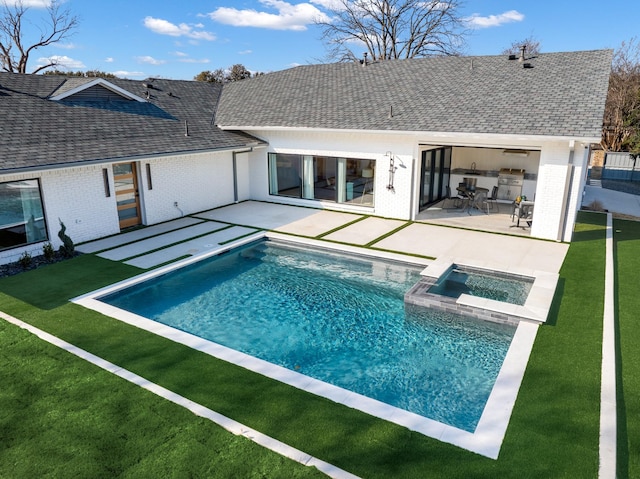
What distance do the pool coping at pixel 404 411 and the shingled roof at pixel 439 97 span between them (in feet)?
26.0

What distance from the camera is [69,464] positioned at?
4.95 metres

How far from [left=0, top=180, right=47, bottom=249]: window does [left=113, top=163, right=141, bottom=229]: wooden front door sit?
2566mm

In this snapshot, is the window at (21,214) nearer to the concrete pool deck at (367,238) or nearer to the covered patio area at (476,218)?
the concrete pool deck at (367,238)

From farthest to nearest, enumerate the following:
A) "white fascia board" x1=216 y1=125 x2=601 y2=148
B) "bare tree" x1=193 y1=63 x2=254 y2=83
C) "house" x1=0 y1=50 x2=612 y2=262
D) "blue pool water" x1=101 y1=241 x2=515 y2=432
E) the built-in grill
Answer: "bare tree" x1=193 y1=63 x2=254 y2=83, the built-in grill, "house" x1=0 y1=50 x2=612 y2=262, "white fascia board" x1=216 y1=125 x2=601 y2=148, "blue pool water" x1=101 y1=241 x2=515 y2=432

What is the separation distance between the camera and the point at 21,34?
41438mm

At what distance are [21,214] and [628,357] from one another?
1432 centimetres

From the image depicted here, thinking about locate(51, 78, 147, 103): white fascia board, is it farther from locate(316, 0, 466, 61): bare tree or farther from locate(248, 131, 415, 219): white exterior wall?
locate(316, 0, 466, 61): bare tree

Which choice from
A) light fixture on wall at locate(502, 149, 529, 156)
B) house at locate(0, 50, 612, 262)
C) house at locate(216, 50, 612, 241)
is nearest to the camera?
house at locate(0, 50, 612, 262)

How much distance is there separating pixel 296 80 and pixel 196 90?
4.84 metres

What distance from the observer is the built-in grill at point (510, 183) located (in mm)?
18438

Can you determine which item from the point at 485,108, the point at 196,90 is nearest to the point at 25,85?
the point at 196,90

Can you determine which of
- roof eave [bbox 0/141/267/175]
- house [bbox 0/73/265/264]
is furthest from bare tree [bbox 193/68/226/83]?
roof eave [bbox 0/141/267/175]

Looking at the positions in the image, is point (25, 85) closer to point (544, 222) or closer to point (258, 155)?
point (258, 155)

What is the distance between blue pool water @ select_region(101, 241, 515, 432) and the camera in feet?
22.5
